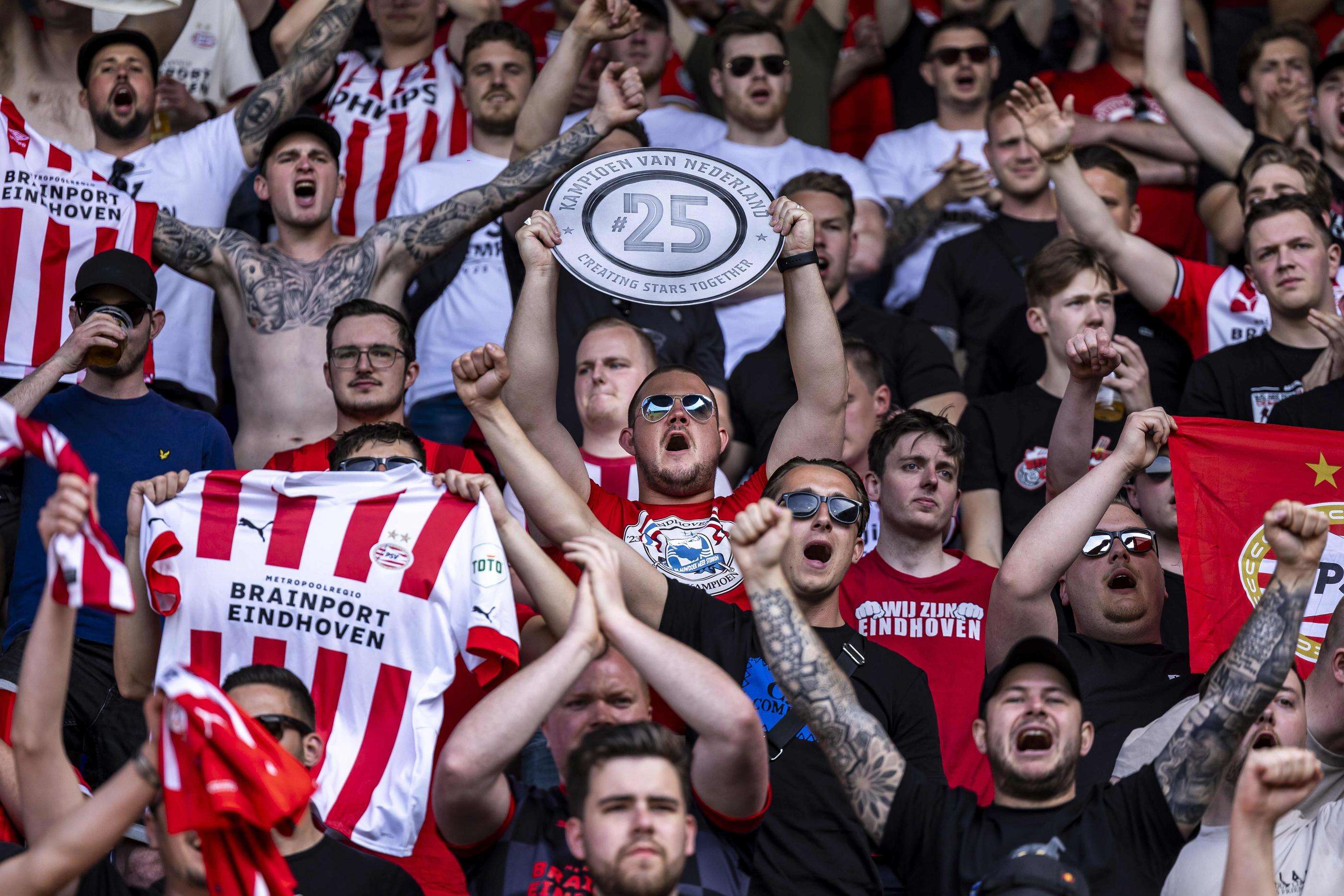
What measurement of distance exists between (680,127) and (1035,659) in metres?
5.53

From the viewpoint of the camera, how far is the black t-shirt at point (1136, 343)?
27.8 ft

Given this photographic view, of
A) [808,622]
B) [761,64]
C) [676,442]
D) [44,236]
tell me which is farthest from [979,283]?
[44,236]

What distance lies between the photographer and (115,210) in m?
7.78

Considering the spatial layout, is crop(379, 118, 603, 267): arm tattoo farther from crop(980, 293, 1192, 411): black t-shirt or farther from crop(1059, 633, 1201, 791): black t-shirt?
crop(1059, 633, 1201, 791): black t-shirt

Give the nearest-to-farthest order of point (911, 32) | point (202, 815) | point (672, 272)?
point (202, 815), point (672, 272), point (911, 32)

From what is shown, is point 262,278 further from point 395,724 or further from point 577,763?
point 577,763

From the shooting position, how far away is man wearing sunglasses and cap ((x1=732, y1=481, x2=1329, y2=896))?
514cm

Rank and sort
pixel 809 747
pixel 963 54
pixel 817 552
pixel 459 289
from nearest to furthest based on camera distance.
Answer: pixel 809 747, pixel 817 552, pixel 459 289, pixel 963 54

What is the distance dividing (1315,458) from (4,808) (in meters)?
5.01

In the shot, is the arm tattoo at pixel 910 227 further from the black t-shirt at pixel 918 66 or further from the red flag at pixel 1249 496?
the red flag at pixel 1249 496

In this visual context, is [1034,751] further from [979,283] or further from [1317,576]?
[979,283]

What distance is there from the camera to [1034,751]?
5246 mm

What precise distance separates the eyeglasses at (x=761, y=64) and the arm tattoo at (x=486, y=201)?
205 cm

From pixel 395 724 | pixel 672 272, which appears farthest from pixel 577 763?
pixel 672 272
